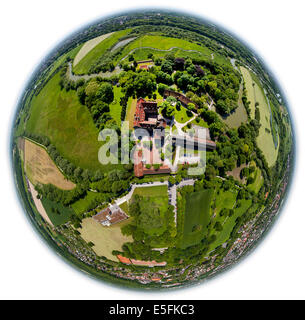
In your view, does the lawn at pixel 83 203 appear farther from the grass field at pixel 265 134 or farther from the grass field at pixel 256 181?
the grass field at pixel 265 134

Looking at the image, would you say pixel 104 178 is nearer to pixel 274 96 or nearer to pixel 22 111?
pixel 22 111

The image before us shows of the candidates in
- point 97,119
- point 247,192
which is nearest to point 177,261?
point 247,192

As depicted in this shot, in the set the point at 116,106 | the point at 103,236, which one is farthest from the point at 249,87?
the point at 103,236

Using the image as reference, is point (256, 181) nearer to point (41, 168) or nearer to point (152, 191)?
point (152, 191)

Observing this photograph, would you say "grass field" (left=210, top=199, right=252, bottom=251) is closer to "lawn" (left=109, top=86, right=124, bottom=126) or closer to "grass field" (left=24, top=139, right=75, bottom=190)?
"lawn" (left=109, top=86, right=124, bottom=126)

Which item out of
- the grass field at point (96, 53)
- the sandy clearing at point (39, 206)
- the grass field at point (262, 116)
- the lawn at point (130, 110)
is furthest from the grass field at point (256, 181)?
the sandy clearing at point (39, 206)

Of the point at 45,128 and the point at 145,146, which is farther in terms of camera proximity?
the point at 45,128

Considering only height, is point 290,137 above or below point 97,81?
below
